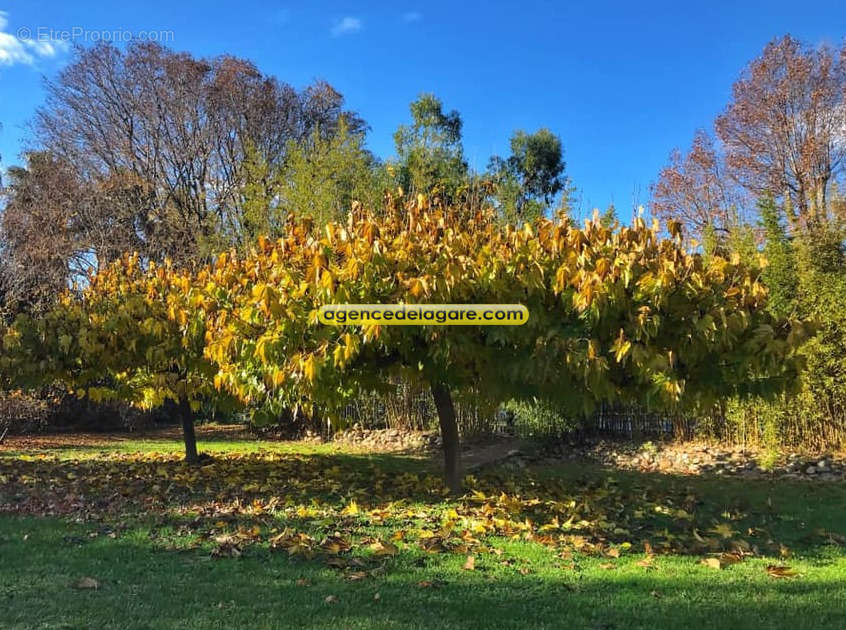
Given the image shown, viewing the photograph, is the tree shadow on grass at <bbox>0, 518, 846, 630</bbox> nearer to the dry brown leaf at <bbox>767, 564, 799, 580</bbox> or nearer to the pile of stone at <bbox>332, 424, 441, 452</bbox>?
the dry brown leaf at <bbox>767, 564, 799, 580</bbox>

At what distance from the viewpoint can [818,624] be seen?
121 inches

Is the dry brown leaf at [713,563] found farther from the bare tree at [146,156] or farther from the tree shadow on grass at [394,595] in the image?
the bare tree at [146,156]

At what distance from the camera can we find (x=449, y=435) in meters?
6.23

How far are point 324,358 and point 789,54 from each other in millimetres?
19007

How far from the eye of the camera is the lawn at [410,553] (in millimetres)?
3113

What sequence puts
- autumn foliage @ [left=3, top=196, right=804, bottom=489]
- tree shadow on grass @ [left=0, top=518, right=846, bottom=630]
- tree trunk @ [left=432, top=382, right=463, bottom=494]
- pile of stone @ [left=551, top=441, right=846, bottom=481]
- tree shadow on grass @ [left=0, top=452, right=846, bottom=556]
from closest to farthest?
tree shadow on grass @ [left=0, top=518, right=846, bottom=630] → autumn foliage @ [left=3, top=196, right=804, bottom=489] → tree shadow on grass @ [left=0, top=452, right=846, bottom=556] → tree trunk @ [left=432, top=382, right=463, bottom=494] → pile of stone @ [left=551, top=441, right=846, bottom=481]

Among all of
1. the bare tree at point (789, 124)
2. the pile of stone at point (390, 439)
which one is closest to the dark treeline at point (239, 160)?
the bare tree at point (789, 124)

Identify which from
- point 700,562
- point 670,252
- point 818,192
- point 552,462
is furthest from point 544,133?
point 700,562

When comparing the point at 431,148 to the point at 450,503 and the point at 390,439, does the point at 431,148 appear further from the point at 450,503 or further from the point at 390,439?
the point at 450,503

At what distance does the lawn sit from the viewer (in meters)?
3.11

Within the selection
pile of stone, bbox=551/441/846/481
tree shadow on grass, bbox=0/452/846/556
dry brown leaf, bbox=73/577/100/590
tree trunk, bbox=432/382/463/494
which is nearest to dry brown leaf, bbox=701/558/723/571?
tree shadow on grass, bbox=0/452/846/556

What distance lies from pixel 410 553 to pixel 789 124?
18.5 metres

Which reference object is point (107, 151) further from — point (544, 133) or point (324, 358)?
point (324, 358)

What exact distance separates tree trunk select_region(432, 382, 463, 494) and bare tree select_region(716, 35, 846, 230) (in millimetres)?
13985
